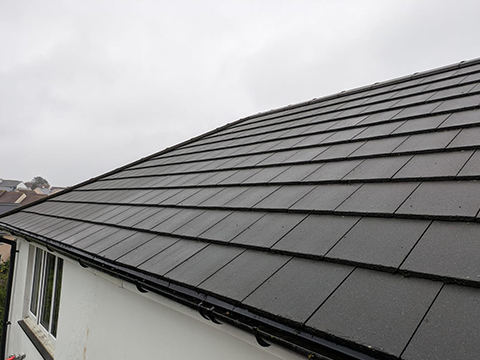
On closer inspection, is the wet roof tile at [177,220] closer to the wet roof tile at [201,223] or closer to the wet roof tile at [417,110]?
the wet roof tile at [201,223]

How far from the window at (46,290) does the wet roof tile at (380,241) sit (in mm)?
4630

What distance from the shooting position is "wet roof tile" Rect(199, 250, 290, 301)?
4.84 feet

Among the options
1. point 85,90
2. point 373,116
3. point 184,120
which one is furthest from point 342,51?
point 184,120

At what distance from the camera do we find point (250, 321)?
51.1 inches

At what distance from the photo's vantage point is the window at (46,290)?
433cm

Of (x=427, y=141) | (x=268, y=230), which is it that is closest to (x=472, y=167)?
(x=427, y=141)

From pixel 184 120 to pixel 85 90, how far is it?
14.7 meters

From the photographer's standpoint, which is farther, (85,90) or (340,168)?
(85,90)

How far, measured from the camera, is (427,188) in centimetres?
173

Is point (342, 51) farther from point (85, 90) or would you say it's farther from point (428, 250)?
point (85, 90)

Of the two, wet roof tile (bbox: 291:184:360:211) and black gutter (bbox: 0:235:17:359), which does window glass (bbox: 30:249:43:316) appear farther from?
wet roof tile (bbox: 291:184:360:211)

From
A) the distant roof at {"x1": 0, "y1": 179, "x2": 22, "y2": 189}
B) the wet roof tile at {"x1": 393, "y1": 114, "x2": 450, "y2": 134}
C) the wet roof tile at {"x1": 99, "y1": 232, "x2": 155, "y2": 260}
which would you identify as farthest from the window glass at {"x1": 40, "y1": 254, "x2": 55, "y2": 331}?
the distant roof at {"x1": 0, "y1": 179, "x2": 22, "y2": 189}

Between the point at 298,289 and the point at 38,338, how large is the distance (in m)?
5.19

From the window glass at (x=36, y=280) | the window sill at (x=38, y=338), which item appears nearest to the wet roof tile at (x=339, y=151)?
the window sill at (x=38, y=338)
